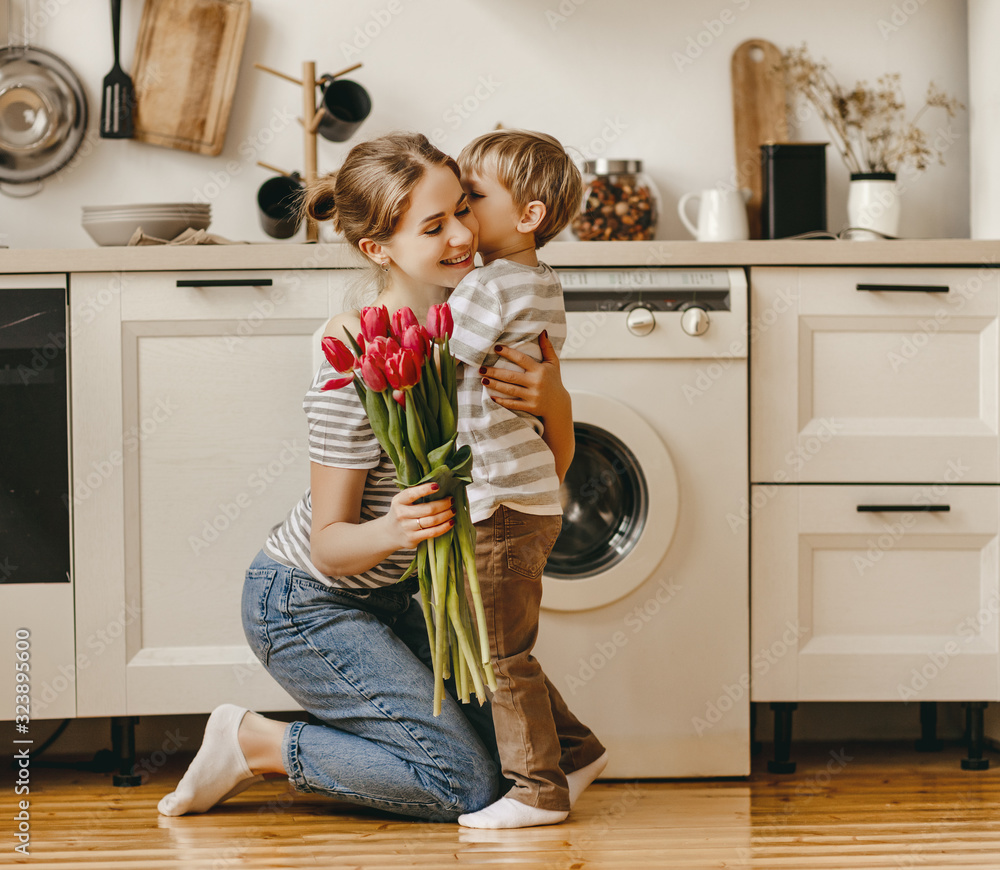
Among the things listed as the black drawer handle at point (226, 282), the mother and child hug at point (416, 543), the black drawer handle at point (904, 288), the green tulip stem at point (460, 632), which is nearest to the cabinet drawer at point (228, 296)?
the black drawer handle at point (226, 282)

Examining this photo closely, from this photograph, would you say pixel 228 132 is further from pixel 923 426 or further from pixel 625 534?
pixel 923 426

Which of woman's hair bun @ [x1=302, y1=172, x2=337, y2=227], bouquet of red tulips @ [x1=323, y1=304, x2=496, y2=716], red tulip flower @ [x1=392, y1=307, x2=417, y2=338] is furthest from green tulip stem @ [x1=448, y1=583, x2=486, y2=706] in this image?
woman's hair bun @ [x1=302, y1=172, x2=337, y2=227]

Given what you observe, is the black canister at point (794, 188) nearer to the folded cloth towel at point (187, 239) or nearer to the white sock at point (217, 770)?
the folded cloth towel at point (187, 239)

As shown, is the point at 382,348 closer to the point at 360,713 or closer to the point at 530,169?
the point at 530,169

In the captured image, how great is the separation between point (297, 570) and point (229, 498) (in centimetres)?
35

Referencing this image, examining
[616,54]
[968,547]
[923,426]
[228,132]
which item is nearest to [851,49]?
[616,54]

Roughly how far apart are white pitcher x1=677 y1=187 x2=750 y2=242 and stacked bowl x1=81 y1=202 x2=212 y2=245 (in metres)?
0.94

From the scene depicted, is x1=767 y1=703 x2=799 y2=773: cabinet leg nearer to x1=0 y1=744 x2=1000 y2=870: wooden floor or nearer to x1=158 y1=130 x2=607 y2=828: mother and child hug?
x1=0 y1=744 x2=1000 y2=870: wooden floor

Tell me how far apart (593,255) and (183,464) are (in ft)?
2.59

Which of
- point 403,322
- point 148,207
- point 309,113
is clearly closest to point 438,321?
point 403,322

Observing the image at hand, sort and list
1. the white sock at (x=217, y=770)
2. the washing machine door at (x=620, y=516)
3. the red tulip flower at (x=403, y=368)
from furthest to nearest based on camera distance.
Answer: the washing machine door at (x=620, y=516) < the white sock at (x=217, y=770) < the red tulip flower at (x=403, y=368)

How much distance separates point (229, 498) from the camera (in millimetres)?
1700

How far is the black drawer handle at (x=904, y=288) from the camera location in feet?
5.54

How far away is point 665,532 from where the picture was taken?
5.41 ft
